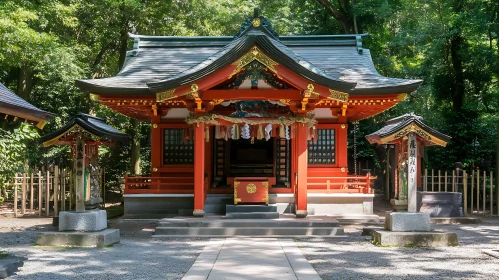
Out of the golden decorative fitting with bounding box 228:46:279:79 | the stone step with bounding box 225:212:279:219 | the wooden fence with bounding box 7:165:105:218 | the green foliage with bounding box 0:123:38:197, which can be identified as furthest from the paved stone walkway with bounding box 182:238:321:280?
the green foliage with bounding box 0:123:38:197

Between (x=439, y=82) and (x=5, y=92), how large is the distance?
1949cm

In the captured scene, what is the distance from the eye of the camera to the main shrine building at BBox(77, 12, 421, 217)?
41.5 feet

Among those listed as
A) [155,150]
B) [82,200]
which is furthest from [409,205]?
[155,150]

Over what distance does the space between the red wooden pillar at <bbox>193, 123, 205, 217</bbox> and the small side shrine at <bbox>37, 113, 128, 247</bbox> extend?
90.3 inches

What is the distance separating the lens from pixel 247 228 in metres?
12.3

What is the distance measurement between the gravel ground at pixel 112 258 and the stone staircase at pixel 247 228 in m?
0.55

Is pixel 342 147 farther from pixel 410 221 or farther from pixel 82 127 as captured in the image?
pixel 82 127

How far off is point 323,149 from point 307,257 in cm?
719

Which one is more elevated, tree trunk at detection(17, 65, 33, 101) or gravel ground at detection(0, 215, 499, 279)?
tree trunk at detection(17, 65, 33, 101)

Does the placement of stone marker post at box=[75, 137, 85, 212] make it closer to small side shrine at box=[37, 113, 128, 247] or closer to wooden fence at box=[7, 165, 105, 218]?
small side shrine at box=[37, 113, 128, 247]

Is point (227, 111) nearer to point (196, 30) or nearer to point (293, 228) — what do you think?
point (293, 228)

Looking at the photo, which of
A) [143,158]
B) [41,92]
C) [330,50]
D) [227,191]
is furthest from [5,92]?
[143,158]

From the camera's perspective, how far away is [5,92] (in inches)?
323

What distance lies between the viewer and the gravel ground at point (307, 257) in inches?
305
